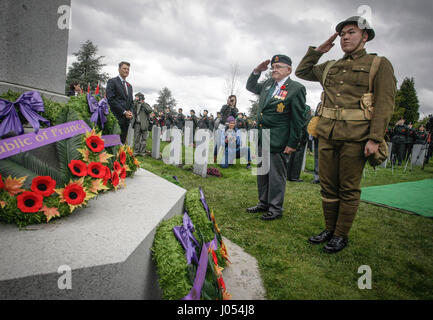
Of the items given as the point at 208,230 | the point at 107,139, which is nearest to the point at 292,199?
the point at 208,230

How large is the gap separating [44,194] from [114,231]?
516mm

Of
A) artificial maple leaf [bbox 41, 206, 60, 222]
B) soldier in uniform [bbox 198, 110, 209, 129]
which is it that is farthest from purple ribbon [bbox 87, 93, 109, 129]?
soldier in uniform [bbox 198, 110, 209, 129]

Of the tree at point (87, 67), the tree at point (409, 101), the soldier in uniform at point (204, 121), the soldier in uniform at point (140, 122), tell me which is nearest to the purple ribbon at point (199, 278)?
Answer: the soldier in uniform at point (140, 122)

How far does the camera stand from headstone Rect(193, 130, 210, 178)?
23.0 ft

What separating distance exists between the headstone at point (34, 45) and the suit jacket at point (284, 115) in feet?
8.99

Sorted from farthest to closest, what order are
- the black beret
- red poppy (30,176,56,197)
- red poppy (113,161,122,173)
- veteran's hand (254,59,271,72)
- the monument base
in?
1. veteran's hand (254,59,271,72)
2. the black beret
3. red poppy (113,161,122,173)
4. red poppy (30,176,56,197)
5. the monument base

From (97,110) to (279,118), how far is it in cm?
257

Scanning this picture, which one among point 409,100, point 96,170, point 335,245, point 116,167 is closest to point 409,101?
point 409,100

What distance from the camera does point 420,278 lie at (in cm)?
239

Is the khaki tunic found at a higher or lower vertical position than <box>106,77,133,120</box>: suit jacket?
lower

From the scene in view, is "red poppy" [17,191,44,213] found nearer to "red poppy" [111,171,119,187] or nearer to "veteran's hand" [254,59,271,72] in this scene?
"red poppy" [111,171,119,187]

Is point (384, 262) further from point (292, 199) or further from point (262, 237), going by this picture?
point (292, 199)

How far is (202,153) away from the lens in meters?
7.12

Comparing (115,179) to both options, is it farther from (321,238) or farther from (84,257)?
(321,238)
